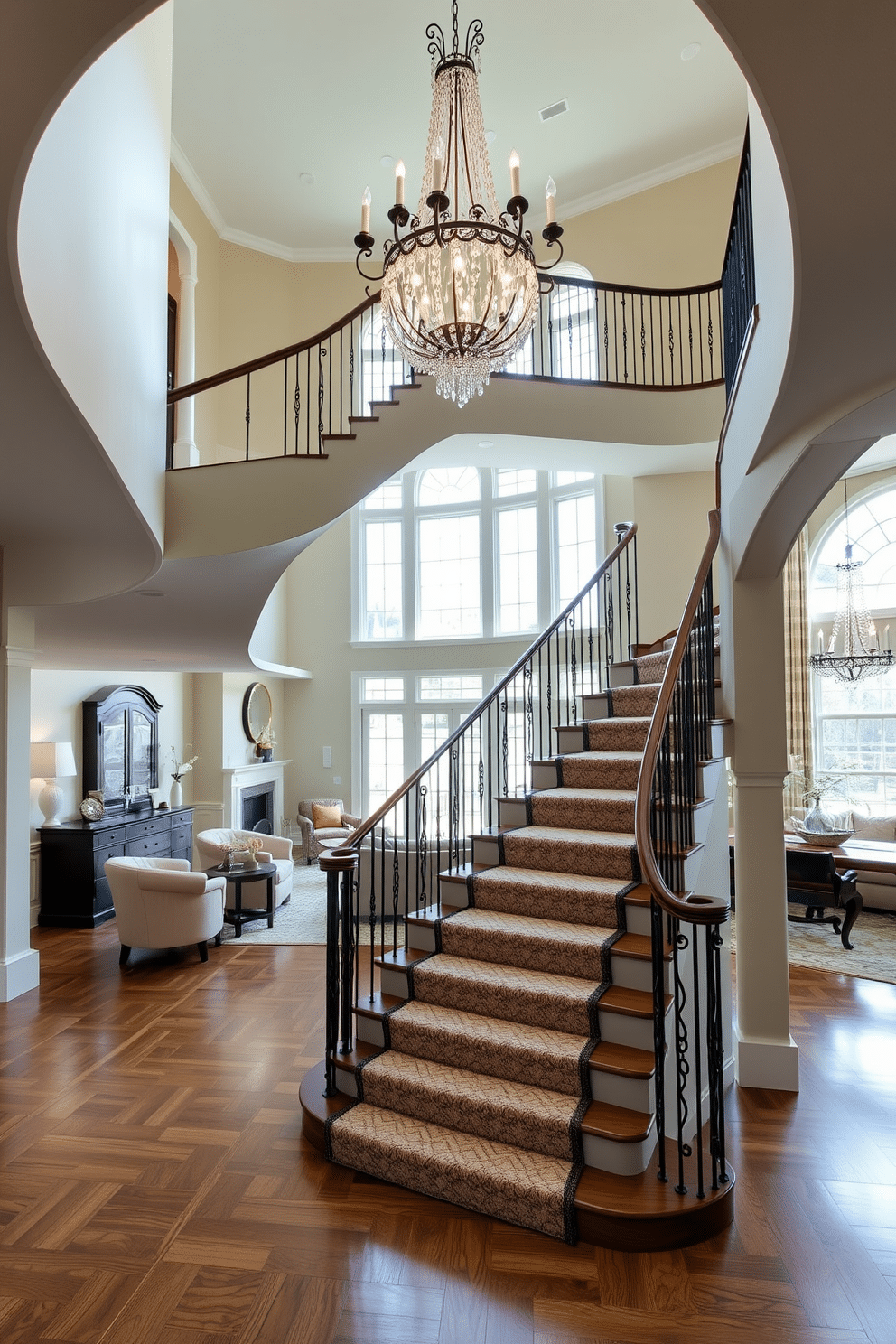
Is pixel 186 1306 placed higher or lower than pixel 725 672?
lower

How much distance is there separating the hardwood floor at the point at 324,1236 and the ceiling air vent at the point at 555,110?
8.98 metres

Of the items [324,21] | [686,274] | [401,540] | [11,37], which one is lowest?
[11,37]

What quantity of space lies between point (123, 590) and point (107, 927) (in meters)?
4.08

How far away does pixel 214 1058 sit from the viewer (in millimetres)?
4348

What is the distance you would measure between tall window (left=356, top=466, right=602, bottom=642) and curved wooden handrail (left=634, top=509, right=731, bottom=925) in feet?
19.2

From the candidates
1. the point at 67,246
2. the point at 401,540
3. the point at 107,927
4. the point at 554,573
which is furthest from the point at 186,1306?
the point at 401,540

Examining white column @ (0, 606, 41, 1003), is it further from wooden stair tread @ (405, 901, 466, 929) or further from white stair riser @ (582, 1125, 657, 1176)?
white stair riser @ (582, 1125, 657, 1176)

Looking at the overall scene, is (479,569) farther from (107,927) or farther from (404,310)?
(404,310)

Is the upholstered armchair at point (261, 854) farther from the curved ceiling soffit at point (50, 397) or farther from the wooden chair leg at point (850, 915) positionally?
the wooden chair leg at point (850, 915)

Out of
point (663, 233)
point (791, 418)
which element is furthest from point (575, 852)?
point (663, 233)

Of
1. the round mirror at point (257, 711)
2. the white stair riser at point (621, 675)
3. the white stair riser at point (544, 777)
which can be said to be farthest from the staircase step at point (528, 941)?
the round mirror at point (257, 711)

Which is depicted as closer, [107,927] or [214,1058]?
[214,1058]

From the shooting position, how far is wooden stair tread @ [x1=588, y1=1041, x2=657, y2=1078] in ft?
9.87

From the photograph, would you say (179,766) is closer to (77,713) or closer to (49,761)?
(77,713)
